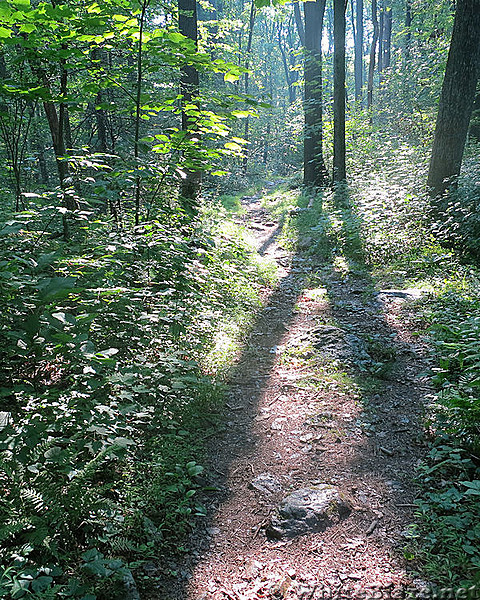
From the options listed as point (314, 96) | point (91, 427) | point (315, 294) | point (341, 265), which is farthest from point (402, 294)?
point (314, 96)

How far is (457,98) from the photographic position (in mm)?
7594

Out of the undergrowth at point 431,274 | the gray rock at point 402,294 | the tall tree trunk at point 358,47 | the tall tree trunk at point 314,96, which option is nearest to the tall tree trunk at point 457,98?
the undergrowth at point 431,274

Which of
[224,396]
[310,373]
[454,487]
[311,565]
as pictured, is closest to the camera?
[311,565]

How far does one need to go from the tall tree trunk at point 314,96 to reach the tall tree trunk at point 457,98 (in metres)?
5.82

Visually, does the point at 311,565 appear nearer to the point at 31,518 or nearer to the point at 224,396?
the point at 31,518

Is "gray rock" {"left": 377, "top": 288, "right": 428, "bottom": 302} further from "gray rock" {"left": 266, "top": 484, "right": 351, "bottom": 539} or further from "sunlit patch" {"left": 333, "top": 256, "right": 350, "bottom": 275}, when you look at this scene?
"gray rock" {"left": 266, "top": 484, "right": 351, "bottom": 539}

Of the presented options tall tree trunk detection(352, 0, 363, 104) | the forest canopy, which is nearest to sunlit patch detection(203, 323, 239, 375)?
the forest canopy

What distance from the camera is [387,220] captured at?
842 centimetres

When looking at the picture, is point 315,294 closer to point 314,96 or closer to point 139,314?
point 139,314

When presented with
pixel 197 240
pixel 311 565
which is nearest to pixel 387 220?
pixel 197 240

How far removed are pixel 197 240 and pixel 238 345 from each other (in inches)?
69.5

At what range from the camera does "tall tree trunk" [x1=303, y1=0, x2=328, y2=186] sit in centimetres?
1366

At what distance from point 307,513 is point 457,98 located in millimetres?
8200

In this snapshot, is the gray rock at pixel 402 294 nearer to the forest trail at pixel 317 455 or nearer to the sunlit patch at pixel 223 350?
the forest trail at pixel 317 455
